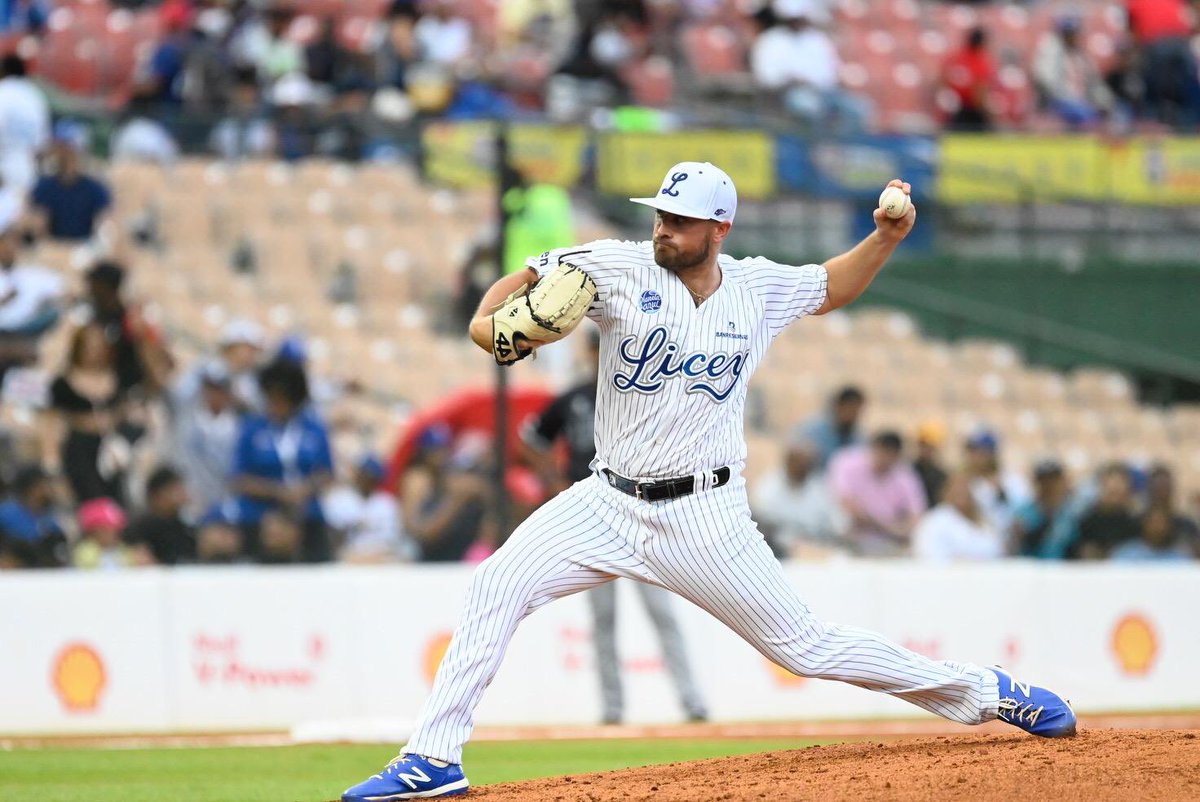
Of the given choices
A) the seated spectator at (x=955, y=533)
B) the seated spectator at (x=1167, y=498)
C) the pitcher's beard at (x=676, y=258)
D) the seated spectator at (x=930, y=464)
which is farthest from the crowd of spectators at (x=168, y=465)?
the pitcher's beard at (x=676, y=258)

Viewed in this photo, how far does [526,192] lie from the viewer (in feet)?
40.9

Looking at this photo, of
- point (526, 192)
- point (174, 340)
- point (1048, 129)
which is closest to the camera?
point (526, 192)

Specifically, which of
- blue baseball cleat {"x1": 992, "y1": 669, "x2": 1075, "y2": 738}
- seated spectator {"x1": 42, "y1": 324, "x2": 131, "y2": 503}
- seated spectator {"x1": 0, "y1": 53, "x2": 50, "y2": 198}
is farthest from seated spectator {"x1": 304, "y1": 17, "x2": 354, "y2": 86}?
blue baseball cleat {"x1": 992, "y1": 669, "x2": 1075, "y2": 738}

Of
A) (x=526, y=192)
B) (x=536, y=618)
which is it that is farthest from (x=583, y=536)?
(x=526, y=192)

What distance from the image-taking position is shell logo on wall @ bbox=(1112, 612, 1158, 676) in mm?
12445

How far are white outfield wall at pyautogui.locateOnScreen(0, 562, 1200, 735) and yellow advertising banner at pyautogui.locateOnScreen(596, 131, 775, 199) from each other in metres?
4.12

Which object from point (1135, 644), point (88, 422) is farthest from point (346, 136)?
point (1135, 644)

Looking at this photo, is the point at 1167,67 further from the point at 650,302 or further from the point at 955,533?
the point at 650,302

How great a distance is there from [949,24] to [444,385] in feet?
28.6

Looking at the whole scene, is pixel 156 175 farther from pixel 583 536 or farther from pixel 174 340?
pixel 583 536

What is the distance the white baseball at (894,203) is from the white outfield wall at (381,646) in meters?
5.50

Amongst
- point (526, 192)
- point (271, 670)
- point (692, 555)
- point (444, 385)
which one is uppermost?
point (526, 192)

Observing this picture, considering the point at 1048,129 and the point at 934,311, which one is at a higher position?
the point at 1048,129

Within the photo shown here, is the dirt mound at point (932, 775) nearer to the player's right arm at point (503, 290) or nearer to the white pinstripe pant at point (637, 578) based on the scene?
the white pinstripe pant at point (637, 578)
